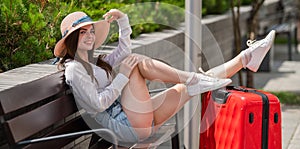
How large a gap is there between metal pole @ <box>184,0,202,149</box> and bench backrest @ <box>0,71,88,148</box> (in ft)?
2.86

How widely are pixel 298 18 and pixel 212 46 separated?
9.60m

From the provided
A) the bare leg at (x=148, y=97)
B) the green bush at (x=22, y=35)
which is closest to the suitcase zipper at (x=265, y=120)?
the bare leg at (x=148, y=97)

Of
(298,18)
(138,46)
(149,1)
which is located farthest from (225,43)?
(298,18)

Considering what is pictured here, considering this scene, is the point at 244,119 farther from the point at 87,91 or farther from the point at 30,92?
the point at 30,92

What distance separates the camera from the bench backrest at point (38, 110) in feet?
11.5

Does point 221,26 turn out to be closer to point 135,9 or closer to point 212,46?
point 212,46

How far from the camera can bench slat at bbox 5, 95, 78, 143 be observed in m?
3.53

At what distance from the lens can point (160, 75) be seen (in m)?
4.61

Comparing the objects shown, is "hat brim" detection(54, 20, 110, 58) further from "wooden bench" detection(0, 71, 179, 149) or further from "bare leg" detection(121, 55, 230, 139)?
"bare leg" detection(121, 55, 230, 139)

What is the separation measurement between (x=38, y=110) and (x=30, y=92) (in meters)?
0.13

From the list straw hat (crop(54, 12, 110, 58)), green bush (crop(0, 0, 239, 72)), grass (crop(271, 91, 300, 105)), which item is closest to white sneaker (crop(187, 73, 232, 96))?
straw hat (crop(54, 12, 110, 58))

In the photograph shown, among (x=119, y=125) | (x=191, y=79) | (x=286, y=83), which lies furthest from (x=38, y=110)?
(x=286, y=83)

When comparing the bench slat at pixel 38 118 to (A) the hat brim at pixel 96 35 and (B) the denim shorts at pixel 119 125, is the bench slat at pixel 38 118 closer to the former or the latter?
(B) the denim shorts at pixel 119 125

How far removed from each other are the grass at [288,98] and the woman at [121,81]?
3.36 meters
